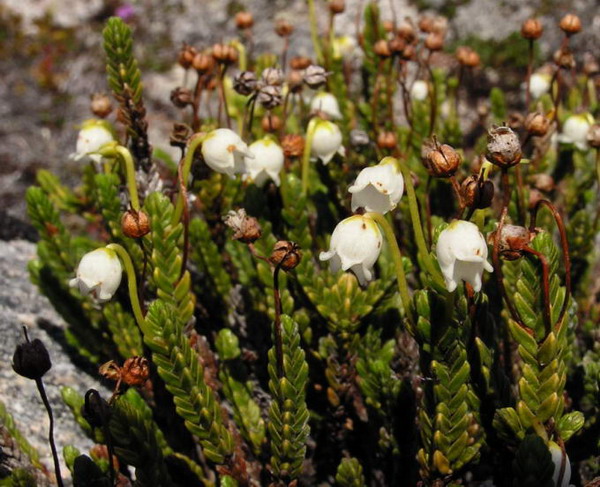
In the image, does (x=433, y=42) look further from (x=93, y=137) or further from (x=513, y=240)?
(x=513, y=240)


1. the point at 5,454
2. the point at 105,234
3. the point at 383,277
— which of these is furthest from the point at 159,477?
the point at 105,234

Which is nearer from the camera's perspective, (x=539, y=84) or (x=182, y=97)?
(x=182, y=97)

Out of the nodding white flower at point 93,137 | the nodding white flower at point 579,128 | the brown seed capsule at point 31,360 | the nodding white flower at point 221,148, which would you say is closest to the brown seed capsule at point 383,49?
the nodding white flower at point 579,128

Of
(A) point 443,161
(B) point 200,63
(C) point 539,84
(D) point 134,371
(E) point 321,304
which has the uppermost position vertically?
(B) point 200,63

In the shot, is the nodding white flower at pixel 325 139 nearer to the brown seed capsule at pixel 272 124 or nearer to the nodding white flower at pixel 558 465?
the brown seed capsule at pixel 272 124

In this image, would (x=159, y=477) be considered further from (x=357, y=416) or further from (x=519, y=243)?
(x=519, y=243)

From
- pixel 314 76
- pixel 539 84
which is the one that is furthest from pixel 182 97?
pixel 539 84

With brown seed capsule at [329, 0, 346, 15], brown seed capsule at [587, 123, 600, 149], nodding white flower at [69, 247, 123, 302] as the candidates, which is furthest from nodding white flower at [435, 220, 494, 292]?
brown seed capsule at [329, 0, 346, 15]
